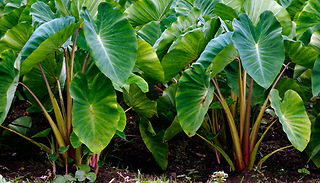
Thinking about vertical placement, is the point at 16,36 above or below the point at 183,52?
above

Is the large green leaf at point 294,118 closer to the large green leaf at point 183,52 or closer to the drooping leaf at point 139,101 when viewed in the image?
the large green leaf at point 183,52

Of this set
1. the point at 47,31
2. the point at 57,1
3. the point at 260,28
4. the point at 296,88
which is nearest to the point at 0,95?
the point at 47,31

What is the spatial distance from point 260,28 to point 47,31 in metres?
1.12

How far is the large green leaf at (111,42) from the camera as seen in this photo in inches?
61.7

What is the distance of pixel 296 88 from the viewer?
209 centimetres

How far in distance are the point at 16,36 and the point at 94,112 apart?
0.66 m

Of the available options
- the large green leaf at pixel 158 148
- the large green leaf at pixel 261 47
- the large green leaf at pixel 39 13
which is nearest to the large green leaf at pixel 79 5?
the large green leaf at pixel 39 13

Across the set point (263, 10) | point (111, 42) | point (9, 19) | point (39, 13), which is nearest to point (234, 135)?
point (263, 10)

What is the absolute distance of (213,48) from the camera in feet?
5.93

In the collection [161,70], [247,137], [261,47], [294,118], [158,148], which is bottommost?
[158,148]

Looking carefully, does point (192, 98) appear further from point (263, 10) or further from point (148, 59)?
point (263, 10)

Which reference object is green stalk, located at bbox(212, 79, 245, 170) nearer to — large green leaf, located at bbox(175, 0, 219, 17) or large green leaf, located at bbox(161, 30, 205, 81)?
large green leaf, located at bbox(161, 30, 205, 81)

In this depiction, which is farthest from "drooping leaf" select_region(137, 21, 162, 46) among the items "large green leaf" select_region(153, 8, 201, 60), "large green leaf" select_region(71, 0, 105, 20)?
"large green leaf" select_region(71, 0, 105, 20)

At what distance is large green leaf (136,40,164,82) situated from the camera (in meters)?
1.81
